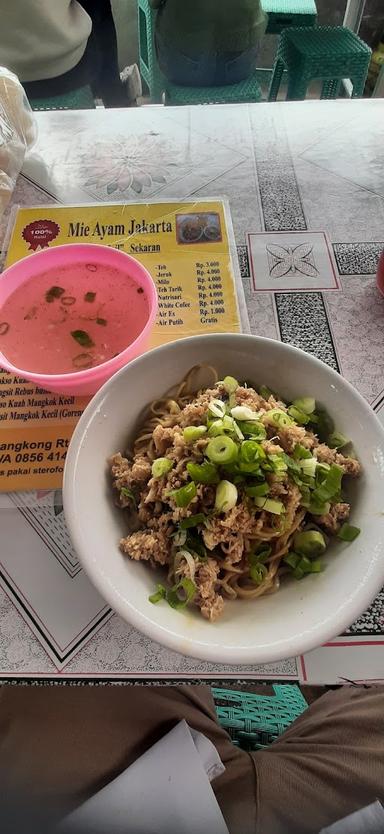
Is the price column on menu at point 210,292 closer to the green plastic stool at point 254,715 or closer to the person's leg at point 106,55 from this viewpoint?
the green plastic stool at point 254,715

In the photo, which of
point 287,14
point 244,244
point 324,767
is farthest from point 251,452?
point 287,14

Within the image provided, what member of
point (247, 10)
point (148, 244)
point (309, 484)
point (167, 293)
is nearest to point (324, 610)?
point (309, 484)

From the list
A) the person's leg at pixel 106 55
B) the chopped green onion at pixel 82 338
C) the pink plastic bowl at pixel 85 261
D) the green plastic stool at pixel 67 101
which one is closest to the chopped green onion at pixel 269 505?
the pink plastic bowl at pixel 85 261

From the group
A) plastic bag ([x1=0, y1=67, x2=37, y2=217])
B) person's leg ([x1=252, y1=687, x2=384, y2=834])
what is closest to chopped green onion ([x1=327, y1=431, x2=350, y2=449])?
person's leg ([x1=252, y1=687, x2=384, y2=834])

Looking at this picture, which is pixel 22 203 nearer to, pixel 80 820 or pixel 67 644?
pixel 67 644

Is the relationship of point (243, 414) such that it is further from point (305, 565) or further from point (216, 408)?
point (305, 565)
